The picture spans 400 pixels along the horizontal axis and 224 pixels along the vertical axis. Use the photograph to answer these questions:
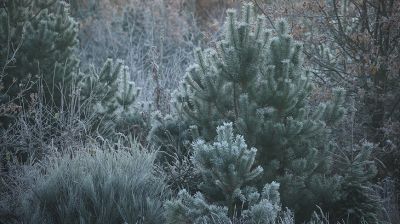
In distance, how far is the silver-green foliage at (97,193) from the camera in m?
5.40

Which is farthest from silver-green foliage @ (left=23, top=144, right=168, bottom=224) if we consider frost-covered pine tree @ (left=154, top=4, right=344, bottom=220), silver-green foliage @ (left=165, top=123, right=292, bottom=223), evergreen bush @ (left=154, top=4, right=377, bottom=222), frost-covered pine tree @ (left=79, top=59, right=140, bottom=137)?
frost-covered pine tree @ (left=79, top=59, right=140, bottom=137)

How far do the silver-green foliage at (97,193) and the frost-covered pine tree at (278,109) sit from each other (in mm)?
953

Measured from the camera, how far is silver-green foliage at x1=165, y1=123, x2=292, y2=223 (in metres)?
4.72

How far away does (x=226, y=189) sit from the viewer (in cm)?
497

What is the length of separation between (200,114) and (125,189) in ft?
3.50

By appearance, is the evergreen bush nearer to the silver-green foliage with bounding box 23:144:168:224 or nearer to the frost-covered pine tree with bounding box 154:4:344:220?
the frost-covered pine tree with bounding box 154:4:344:220

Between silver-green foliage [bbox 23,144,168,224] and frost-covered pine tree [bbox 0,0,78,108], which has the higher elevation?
frost-covered pine tree [bbox 0,0,78,108]

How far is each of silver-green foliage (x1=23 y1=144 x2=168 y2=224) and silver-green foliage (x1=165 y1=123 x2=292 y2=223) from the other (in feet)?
1.95

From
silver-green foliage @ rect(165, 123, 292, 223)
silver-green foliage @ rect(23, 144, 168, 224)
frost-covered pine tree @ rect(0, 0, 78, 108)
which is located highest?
frost-covered pine tree @ rect(0, 0, 78, 108)

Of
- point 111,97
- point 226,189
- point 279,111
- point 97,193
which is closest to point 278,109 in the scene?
point 279,111

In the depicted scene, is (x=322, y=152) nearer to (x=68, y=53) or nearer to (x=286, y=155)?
(x=286, y=155)

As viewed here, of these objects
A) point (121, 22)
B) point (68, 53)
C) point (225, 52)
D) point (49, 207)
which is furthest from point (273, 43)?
point (121, 22)

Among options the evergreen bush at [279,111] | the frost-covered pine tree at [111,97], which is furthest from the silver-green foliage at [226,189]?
the frost-covered pine tree at [111,97]

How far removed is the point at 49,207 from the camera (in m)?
5.59
